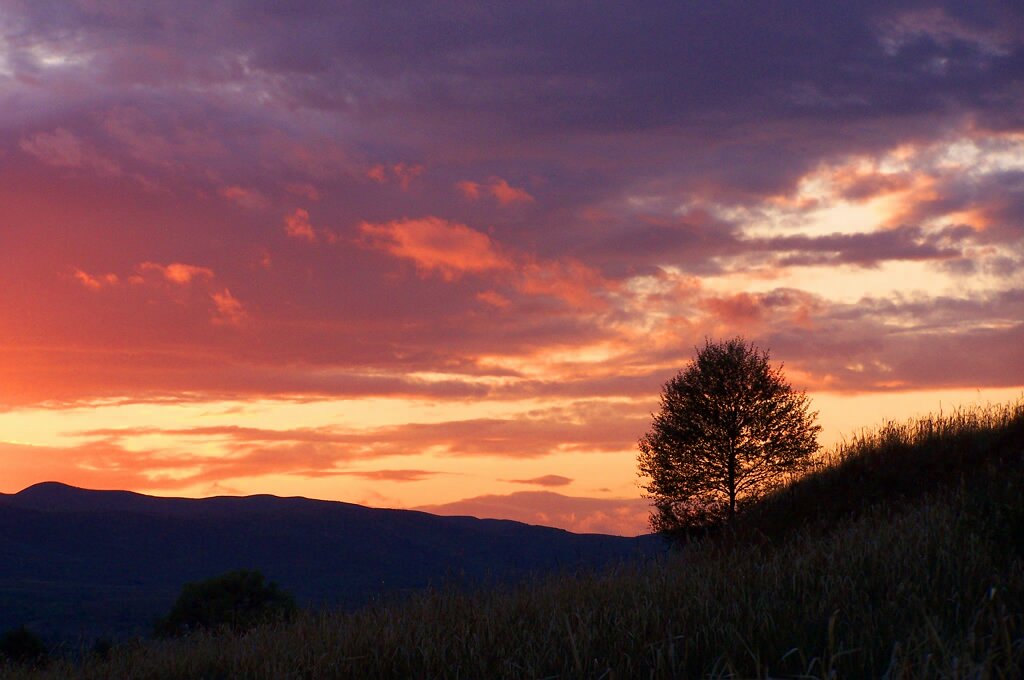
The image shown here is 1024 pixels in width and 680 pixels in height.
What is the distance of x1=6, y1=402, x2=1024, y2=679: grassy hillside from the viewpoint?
279 inches

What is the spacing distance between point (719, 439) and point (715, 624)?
4591cm

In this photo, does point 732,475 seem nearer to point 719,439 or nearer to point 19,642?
point 719,439

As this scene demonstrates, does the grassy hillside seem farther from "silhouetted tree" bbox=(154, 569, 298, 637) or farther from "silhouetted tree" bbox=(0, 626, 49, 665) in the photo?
"silhouetted tree" bbox=(154, 569, 298, 637)

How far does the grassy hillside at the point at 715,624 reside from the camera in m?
7.09

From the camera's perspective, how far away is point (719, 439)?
53094 mm

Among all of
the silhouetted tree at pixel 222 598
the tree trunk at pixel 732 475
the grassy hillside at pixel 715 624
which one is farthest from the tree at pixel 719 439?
the grassy hillside at pixel 715 624

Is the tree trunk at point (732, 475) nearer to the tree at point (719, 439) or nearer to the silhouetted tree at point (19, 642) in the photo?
the tree at point (719, 439)

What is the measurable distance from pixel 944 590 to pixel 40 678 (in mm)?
11897

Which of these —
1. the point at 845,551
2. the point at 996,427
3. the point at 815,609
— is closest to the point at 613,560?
the point at 845,551

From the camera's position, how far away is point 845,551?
37.6 feet

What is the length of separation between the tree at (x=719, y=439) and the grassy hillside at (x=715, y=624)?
37.9 meters

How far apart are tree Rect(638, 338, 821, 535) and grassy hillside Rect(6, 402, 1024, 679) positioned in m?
37.9

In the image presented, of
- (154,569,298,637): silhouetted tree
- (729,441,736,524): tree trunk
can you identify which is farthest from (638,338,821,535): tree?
(154,569,298,637): silhouetted tree

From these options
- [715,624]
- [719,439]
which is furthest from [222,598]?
[715,624]
